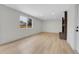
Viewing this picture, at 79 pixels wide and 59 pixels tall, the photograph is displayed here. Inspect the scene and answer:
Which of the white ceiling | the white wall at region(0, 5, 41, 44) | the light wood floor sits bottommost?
the light wood floor

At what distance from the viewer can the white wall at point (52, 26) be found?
17062 millimetres

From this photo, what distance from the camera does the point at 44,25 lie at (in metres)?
18.0

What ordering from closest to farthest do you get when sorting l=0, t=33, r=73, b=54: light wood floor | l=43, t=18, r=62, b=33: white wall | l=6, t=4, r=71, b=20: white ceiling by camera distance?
l=0, t=33, r=73, b=54: light wood floor → l=6, t=4, r=71, b=20: white ceiling → l=43, t=18, r=62, b=33: white wall

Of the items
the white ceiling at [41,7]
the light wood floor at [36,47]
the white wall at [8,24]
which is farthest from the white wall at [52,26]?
the light wood floor at [36,47]

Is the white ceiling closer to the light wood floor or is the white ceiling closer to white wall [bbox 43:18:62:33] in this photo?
the light wood floor

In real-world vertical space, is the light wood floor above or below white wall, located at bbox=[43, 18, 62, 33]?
below

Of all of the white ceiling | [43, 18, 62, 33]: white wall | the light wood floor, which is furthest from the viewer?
[43, 18, 62, 33]: white wall

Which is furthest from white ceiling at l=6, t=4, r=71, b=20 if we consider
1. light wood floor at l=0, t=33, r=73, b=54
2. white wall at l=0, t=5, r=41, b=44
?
light wood floor at l=0, t=33, r=73, b=54

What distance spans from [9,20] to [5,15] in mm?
522

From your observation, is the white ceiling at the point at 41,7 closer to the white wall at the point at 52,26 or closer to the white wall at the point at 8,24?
the white wall at the point at 8,24

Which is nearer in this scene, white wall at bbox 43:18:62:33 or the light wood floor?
the light wood floor

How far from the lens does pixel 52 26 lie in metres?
17.5

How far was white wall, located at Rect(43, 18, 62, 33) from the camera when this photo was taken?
56.0ft
